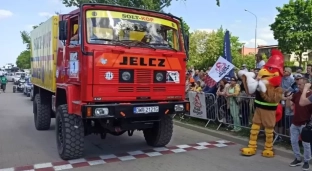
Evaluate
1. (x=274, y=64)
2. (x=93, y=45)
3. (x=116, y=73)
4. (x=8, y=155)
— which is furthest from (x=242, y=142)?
(x=8, y=155)

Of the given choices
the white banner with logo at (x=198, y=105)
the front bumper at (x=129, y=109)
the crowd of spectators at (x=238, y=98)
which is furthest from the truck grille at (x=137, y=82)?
the white banner with logo at (x=198, y=105)

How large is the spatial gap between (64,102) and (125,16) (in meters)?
2.25

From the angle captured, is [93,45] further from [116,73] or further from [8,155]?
[8,155]

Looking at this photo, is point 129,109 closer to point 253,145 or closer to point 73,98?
point 73,98

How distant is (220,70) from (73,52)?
465cm

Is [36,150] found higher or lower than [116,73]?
lower

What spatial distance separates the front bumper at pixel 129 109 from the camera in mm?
5781

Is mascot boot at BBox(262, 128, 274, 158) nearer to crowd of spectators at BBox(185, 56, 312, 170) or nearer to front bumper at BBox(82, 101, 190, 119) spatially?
crowd of spectators at BBox(185, 56, 312, 170)

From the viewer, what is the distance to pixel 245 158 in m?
6.82

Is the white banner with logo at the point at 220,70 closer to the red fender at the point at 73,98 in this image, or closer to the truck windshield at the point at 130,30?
the truck windshield at the point at 130,30

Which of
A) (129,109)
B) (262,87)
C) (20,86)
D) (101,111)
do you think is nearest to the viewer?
(101,111)

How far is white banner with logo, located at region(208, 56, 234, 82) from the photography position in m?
9.65

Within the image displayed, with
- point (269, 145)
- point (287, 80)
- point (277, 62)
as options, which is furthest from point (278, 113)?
point (287, 80)

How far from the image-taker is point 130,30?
6.57 m
